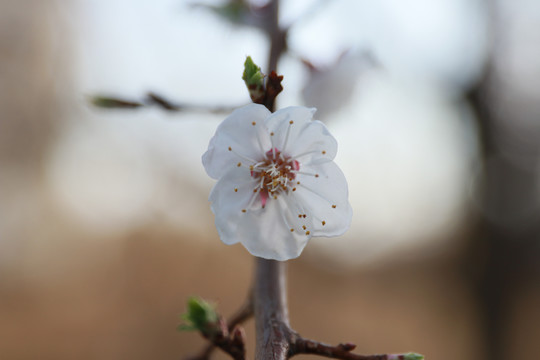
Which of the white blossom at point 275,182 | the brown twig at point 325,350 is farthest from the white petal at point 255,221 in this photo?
the brown twig at point 325,350

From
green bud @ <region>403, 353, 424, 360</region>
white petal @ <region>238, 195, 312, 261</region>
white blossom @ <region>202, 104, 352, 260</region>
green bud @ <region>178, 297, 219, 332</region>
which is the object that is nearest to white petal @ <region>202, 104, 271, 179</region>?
white blossom @ <region>202, 104, 352, 260</region>

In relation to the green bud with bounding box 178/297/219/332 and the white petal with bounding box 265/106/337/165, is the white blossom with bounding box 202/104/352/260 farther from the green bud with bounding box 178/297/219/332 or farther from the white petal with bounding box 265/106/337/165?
the green bud with bounding box 178/297/219/332

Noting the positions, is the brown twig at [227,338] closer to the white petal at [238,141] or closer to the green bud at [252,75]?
the white petal at [238,141]

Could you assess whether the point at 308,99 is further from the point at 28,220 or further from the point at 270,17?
the point at 28,220

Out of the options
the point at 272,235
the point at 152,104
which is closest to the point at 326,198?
the point at 272,235

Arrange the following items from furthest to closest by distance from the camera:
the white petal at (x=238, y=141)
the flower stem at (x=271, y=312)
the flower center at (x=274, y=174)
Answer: the flower center at (x=274, y=174) → the white petal at (x=238, y=141) → the flower stem at (x=271, y=312)
